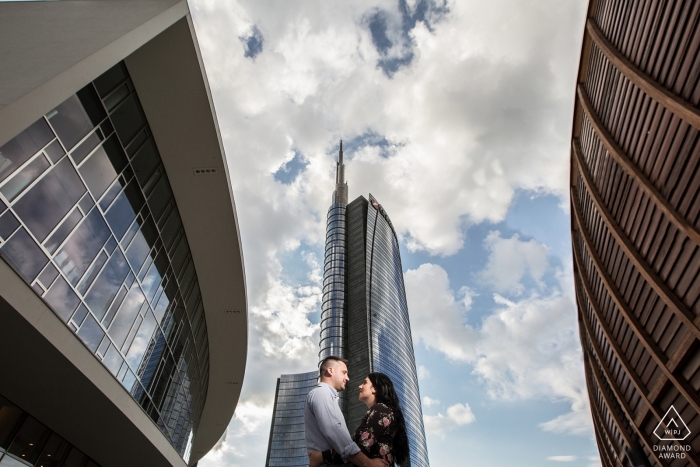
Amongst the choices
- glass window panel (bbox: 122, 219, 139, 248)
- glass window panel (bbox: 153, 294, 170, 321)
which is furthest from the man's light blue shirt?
glass window panel (bbox: 153, 294, 170, 321)

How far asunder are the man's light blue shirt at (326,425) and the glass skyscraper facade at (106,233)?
6605 mm

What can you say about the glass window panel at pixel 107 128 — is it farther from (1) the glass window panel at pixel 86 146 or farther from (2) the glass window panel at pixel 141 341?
(2) the glass window panel at pixel 141 341

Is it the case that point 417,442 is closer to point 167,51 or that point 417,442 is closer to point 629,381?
point 629,381

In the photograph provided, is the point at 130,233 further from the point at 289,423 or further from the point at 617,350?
the point at 289,423

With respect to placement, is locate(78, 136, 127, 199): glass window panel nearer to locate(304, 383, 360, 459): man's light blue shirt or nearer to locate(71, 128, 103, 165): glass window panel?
locate(71, 128, 103, 165): glass window panel

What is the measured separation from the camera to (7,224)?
6.57 meters

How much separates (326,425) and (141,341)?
11052 mm

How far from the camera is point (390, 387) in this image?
3047mm

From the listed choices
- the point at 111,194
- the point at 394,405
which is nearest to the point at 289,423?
the point at 111,194

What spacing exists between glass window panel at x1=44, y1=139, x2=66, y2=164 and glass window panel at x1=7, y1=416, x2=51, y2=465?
656 centimetres

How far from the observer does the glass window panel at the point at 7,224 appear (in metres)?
6.46

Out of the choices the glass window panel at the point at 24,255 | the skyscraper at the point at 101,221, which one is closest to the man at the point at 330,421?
the skyscraper at the point at 101,221

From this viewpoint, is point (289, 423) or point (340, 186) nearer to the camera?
point (289, 423)

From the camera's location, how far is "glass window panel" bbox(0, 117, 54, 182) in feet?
21.2
